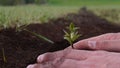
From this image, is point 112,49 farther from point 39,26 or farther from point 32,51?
point 39,26

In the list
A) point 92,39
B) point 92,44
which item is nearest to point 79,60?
point 92,44

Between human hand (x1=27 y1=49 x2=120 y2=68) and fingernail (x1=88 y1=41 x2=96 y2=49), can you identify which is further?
fingernail (x1=88 y1=41 x2=96 y2=49)

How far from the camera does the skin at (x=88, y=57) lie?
2088mm

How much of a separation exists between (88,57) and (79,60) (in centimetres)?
6

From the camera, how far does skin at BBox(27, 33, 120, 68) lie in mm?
2088

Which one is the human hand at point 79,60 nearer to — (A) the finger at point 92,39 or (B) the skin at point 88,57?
(B) the skin at point 88,57

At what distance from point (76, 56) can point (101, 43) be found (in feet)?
0.59

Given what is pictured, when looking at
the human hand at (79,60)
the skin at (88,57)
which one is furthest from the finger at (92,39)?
the human hand at (79,60)

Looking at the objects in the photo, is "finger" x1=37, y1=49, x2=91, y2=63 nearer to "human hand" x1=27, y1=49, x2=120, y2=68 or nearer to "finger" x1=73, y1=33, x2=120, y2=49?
"human hand" x1=27, y1=49, x2=120, y2=68

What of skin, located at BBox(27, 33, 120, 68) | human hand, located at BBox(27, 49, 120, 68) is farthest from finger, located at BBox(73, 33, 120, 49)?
human hand, located at BBox(27, 49, 120, 68)

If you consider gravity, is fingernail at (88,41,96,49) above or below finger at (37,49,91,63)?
above

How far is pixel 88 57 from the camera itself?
7.13 ft

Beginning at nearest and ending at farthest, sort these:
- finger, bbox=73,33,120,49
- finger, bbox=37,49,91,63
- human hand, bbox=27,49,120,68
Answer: human hand, bbox=27,49,120,68, finger, bbox=37,49,91,63, finger, bbox=73,33,120,49

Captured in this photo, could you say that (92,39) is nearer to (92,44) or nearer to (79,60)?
(92,44)
